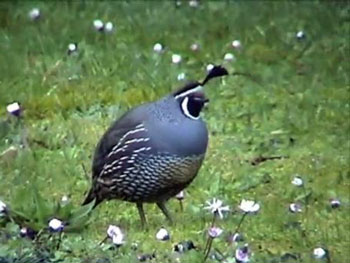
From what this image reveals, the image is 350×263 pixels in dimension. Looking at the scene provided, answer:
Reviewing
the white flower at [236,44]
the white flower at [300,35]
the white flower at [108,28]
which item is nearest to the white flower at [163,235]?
the white flower at [236,44]

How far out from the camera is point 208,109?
32.8 feet

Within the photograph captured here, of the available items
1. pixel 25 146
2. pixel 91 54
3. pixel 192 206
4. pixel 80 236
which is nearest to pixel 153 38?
pixel 91 54

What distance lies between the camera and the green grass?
763 centimetres

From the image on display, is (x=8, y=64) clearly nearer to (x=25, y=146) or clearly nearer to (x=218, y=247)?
(x=25, y=146)

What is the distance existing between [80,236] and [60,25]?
4670 mm

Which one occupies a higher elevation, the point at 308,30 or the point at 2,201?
the point at 2,201

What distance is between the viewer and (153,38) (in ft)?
37.5

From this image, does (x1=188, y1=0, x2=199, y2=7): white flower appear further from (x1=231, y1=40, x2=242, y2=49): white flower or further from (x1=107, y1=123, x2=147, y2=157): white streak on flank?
(x1=107, y1=123, x2=147, y2=157): white streak on flank

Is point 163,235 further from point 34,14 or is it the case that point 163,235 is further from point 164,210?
point 34,14

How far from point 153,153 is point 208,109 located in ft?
8.53

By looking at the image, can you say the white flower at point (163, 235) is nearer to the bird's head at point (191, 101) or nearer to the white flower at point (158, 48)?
the bird's head at point (191, 101)

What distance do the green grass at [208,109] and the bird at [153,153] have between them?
7.7 inches

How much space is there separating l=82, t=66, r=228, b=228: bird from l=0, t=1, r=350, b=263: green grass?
196 mm

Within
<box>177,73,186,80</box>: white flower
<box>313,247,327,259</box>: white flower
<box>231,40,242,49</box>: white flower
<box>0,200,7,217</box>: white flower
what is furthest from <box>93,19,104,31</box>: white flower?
<box>313,247,327,259</box>: white flower
